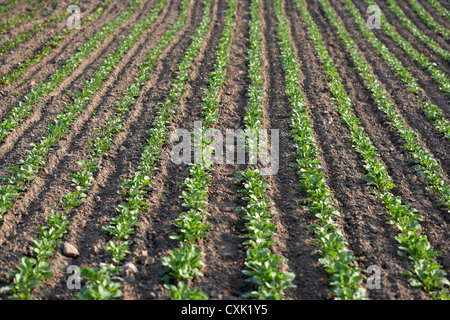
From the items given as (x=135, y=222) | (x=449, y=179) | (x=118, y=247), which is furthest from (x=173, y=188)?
(x=449, y=179)

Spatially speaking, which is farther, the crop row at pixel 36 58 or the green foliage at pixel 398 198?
the crop row at pixel 36 58

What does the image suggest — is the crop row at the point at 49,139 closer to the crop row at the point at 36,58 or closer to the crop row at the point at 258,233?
the crop row at the point at 36,58

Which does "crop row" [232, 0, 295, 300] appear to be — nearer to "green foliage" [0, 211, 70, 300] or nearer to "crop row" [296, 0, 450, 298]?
"crop row" [296, 0, 450, 298]

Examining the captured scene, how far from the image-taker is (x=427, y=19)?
16.3m

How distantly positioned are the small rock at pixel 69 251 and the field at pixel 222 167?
0.12ft

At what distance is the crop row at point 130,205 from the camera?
4.15m

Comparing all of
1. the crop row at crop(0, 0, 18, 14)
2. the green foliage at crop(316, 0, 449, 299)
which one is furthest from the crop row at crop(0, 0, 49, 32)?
the green foliage at crop(316, 0, 449, 299)

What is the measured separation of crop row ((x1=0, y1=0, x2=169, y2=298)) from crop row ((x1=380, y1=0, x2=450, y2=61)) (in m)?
10.3

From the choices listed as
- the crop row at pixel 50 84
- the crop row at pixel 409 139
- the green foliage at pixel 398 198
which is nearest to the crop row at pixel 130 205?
the crop row at pixel 50 84

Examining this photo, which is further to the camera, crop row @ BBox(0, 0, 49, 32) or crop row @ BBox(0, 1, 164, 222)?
crop row @ BBox(0, 0, 49, 32)

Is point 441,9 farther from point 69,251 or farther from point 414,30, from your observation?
point 69,251

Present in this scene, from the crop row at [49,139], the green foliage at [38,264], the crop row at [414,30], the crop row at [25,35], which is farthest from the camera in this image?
the crop row at [414,30]

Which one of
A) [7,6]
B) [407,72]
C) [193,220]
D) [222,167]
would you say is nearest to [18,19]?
→ [7,6]

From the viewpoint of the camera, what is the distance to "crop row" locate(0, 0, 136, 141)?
7.71 meters
